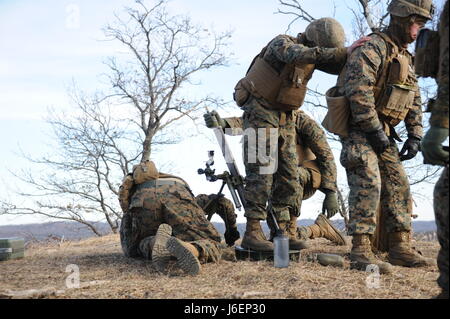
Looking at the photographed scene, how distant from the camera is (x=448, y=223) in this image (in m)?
3.01

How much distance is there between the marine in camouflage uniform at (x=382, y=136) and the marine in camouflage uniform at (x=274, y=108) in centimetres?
38

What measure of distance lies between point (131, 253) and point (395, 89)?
3204 mm

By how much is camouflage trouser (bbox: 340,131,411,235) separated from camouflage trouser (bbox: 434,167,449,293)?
2.14m

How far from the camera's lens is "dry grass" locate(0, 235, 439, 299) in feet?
13.5

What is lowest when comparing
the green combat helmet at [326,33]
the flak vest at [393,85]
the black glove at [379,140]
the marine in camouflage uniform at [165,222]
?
the marine in camouflage uniform at [165,222]

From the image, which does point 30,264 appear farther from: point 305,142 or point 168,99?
point 168,99

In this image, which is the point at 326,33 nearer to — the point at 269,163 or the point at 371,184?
the point at 269,163

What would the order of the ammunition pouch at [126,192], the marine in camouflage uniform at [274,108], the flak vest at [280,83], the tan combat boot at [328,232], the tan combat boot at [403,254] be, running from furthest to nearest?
the tan combat boot at [328,232]
the ammunition pouch at [126,192]
the flak vest at [280,83]
the marine in camouflage uniform at [274,108]
the tan combat boot at [403,254]

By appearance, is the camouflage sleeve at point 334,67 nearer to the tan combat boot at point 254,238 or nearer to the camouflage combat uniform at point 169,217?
the tan combat boot at point 254,238

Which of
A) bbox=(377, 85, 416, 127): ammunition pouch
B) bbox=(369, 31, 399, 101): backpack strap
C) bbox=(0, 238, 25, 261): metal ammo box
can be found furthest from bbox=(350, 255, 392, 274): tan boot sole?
bbox=(0, 238, 25, 261): metal ammo box

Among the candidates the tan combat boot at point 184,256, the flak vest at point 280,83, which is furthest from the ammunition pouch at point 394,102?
the tan combat boot at point 184,256

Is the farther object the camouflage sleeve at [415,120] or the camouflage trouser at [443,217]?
the camouflage sleeve at [415,120]

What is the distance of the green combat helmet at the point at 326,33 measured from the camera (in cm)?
565
